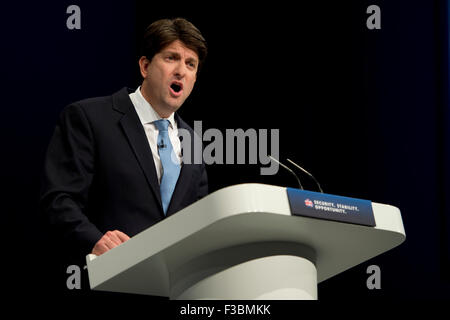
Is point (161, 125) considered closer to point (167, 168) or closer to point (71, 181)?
point (167, 168)

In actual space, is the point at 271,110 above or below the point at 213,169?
above

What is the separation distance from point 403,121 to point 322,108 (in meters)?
0.37

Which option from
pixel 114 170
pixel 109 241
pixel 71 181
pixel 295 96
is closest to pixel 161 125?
pixel 114 170

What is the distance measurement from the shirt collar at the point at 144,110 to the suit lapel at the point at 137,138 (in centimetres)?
7

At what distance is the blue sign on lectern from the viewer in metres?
1.18

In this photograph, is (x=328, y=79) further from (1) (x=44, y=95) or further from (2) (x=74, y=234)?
(2) (x=74, y=234)

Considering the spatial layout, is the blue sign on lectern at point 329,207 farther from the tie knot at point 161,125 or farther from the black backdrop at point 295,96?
the black backdrop at point 295,96

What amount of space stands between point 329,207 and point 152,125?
1.00m

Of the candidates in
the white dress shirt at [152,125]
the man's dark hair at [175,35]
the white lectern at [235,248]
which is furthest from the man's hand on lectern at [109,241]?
the man's dark hair at [175,35]

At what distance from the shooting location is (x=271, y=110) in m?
3.16

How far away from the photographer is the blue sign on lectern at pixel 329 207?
3.86 feet
